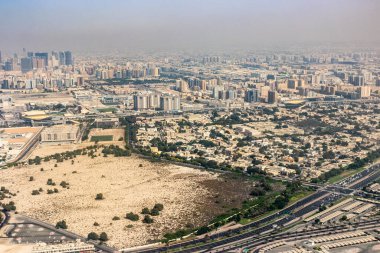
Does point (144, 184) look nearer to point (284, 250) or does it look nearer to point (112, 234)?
point (112, 234)

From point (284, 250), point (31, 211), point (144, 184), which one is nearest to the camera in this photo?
point (284, 250)

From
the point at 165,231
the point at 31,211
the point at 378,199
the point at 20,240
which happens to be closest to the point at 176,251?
the point at 165,231

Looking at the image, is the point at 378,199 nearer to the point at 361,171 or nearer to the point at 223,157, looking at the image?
the point at 361,171

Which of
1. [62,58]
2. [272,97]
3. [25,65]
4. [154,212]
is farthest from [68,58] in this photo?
[154,212]

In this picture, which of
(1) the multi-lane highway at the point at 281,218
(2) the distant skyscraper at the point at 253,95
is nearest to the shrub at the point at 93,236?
(1) the multi-lane highway at the point at 281,218

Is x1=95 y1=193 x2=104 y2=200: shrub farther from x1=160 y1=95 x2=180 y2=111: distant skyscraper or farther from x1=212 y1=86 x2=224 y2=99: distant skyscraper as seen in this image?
x1=212 y1=86 x2=224 y2=99: distant skyscraper

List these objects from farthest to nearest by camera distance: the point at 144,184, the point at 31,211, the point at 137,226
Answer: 1. the point at 144,184
2. the point at 31,211
3. the point at 137,226

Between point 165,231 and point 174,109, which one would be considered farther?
point 174,109
